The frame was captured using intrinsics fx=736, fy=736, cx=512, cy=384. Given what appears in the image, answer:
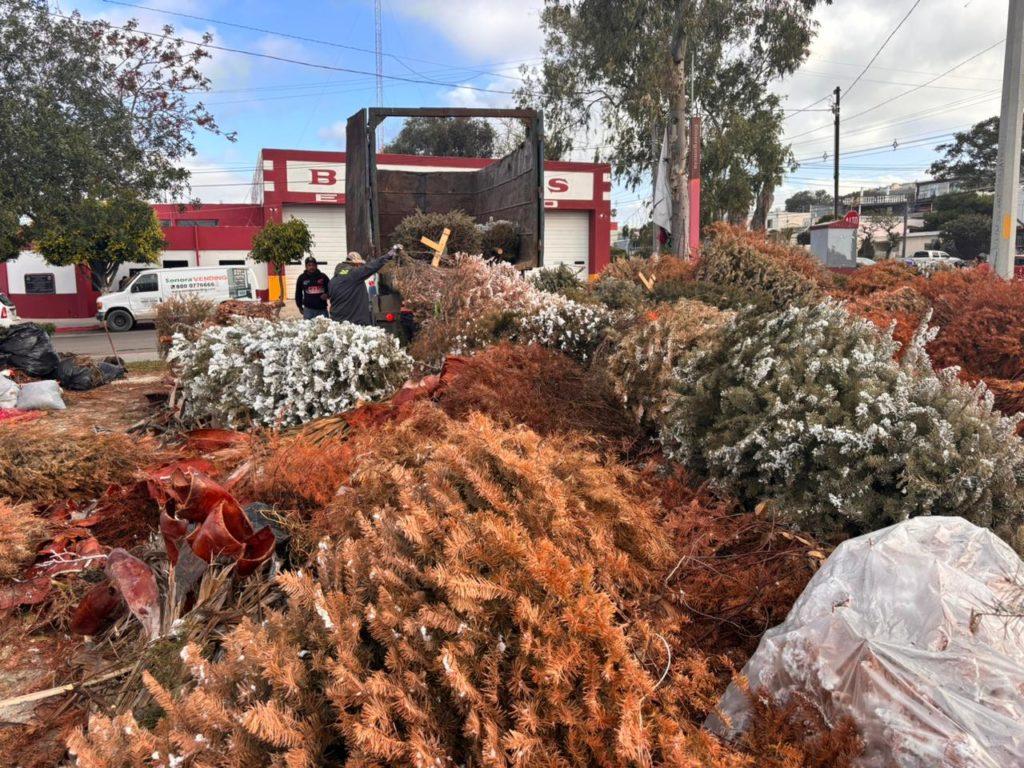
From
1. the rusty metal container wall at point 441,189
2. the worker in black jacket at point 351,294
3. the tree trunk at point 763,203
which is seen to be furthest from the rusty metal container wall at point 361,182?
the tree trunk at point 763,203

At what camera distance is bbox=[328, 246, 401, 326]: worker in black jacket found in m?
8.52

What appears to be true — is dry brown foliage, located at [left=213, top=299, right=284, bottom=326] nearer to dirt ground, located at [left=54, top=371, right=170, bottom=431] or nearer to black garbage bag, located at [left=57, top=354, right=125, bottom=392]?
dirt ground, located at [left=54, top=371, right=170, bottom=431]

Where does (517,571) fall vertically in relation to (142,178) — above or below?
below

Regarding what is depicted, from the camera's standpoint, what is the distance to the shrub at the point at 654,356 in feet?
11.7

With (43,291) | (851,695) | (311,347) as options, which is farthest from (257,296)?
(851,695)

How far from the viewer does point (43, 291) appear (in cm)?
2892

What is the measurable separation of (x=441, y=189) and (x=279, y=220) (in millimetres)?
17542

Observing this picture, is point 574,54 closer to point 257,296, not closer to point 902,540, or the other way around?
point 257,296

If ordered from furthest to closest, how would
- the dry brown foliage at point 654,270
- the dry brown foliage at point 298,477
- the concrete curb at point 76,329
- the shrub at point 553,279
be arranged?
the concrete curb at point 76,329 → the shrub at point 553,279 → the dry brown foliage at point 654,270 → the dry brown foliage at point 298,477

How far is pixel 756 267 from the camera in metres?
7.00

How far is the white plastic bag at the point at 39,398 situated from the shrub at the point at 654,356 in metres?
6.35

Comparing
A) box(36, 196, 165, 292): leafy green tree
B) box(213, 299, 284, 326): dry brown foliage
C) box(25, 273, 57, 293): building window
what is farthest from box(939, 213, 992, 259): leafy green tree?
box(25, 273, 57, 293): building window

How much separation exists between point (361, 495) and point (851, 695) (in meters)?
1.68

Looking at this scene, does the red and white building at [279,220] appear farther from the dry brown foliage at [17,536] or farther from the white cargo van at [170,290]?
the dry brown foliage at [17,536]
